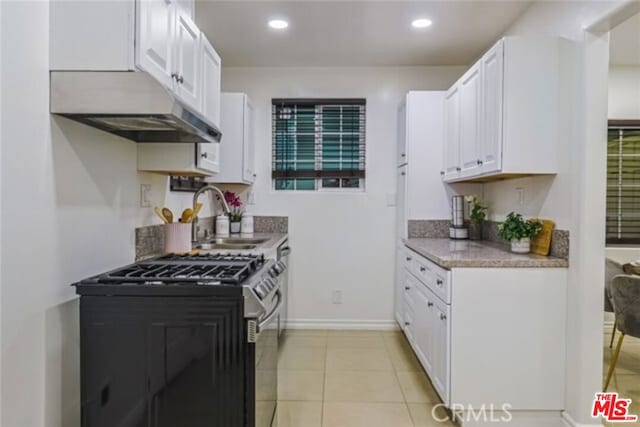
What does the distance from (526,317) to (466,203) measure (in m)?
1.59

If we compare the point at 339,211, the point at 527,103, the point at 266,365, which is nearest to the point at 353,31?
the point at 527,103

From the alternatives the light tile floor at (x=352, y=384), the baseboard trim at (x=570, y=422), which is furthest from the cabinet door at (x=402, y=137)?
the baseboard trim at (x=570, y=422)

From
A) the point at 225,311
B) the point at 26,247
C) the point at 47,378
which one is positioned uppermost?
the point at 26,247

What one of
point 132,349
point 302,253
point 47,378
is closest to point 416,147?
point 302,253

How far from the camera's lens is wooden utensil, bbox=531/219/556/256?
250cm

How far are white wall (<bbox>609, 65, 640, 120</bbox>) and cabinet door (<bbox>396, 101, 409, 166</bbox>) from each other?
A: 2137 millimetres

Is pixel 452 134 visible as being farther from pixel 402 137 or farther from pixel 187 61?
pixel 187 61

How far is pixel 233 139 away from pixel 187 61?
1532 mm

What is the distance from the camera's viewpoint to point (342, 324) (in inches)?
166

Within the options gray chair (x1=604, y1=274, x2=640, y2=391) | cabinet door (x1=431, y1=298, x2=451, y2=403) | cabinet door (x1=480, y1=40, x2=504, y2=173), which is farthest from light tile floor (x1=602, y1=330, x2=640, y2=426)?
cabinet door (x1=480, y1=40, x2=504, y2=173)

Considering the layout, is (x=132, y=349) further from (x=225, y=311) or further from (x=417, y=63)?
(x=417, y=63)

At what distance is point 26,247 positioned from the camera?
54.8 inches

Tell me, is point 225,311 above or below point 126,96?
below

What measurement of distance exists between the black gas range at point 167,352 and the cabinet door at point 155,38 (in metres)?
0.87
